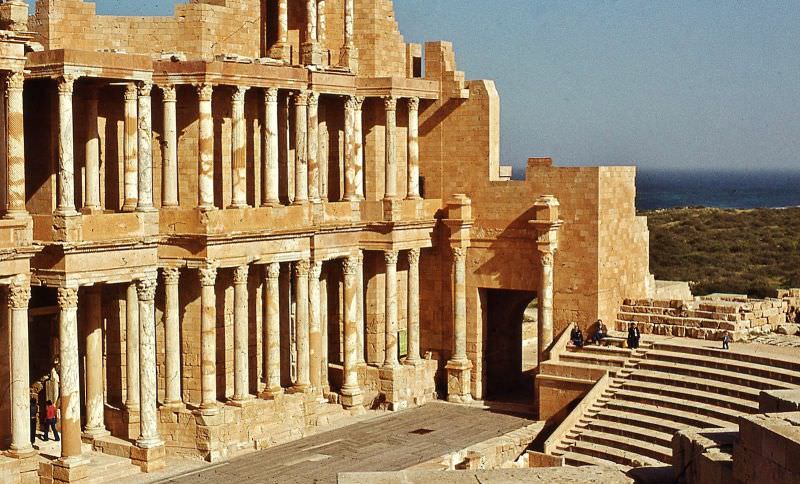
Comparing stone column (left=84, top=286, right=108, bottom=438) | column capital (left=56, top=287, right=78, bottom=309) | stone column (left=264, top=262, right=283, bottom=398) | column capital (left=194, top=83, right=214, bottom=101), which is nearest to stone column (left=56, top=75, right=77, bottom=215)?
column capital (left=56, top=287, right=78, bottom=309)

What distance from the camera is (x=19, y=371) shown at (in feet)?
83.1

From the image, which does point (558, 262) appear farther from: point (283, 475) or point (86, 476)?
point (86, 476)

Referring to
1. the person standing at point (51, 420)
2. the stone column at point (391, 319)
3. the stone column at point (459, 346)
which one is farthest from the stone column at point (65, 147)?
the stone column at point (459, 346)

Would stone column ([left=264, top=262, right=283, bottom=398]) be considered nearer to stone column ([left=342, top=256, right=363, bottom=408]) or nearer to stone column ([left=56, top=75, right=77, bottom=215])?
stone column ([left=342, top=256, right=363, bottom=408])

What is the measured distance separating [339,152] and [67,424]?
12.5 meters

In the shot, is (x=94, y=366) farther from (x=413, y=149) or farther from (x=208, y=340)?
(x=413, y=149)

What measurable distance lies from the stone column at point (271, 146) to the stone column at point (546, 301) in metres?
7.64

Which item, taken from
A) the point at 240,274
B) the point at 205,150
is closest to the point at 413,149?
the point at 240,274

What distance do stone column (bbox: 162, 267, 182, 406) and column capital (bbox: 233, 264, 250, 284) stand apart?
143 centimetres

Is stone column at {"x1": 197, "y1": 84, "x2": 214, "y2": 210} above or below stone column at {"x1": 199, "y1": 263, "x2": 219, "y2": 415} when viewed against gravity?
above

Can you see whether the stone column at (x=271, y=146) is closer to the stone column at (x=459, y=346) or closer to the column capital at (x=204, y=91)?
the column capital at (x=204, y=91)

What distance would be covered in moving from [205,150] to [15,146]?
5408mm

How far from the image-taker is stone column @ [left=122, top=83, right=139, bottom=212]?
28.1 metres

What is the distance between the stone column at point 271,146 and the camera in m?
31.6
